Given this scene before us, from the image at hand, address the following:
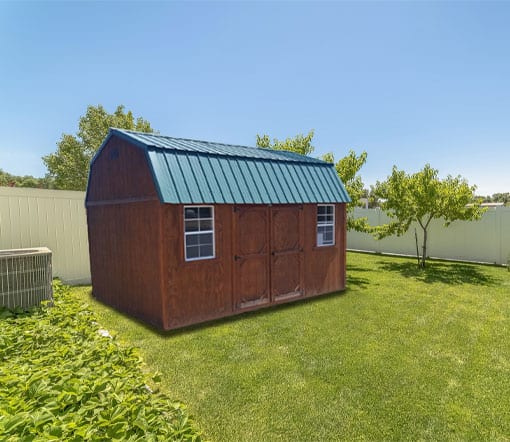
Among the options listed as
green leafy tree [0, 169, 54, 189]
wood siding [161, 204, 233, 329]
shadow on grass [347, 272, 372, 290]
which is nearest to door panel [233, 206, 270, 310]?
wood siding [161, 204, 233, 329]

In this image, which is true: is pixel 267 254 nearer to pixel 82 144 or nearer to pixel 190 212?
pixel 190 212

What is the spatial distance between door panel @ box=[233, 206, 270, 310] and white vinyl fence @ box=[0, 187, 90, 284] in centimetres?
577

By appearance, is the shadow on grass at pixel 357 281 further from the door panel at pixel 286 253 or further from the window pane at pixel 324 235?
the door panel at pixel 286 253

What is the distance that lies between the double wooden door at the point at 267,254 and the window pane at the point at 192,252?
2.94 ft

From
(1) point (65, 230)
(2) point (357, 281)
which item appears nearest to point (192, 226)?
(1) point (65, 230)

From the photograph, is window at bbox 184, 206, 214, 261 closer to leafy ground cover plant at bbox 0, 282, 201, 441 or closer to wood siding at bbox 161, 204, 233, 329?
wood siding at bbox 161, 204, 233, 329

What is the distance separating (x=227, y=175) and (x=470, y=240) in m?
11.7

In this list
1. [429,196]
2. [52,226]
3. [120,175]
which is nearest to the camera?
[120,175]

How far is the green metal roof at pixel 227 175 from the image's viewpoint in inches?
217

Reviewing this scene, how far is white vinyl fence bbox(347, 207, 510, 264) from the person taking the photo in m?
11.7

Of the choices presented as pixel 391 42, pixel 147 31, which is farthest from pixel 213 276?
pixel 391 42

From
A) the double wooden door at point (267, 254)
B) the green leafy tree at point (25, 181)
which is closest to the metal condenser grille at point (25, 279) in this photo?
the double wooden door at point (267, 254)

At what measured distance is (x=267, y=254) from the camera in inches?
274

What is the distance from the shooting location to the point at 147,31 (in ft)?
30.3
